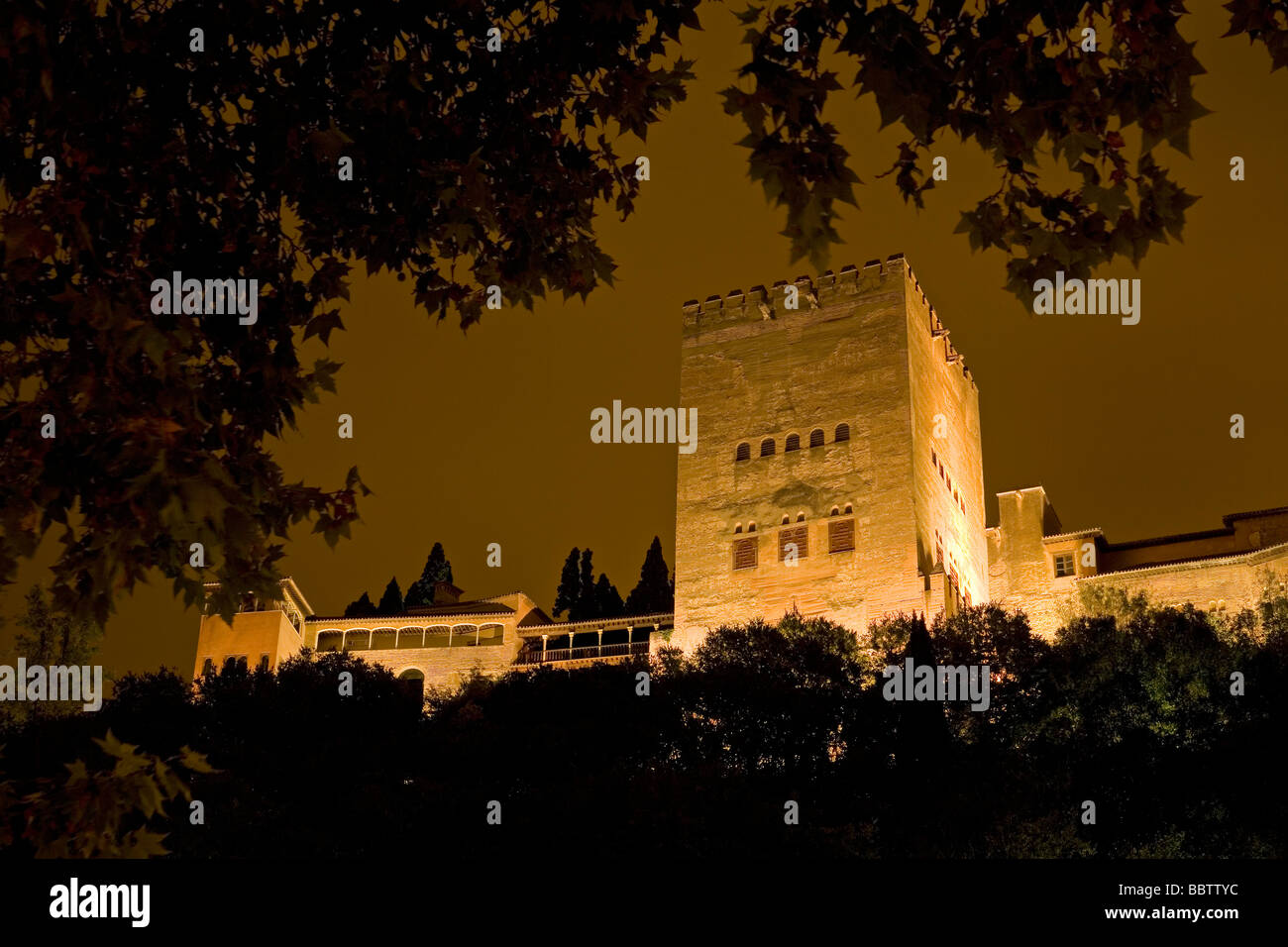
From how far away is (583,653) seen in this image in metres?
49.9

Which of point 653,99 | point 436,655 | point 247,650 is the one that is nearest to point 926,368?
point 436,655

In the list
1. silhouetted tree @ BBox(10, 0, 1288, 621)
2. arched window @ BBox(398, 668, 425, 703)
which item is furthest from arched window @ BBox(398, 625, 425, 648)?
silhouetted tree @ BBox(10, 0, 1288, 621)

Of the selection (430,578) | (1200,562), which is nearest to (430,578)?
(430,578)

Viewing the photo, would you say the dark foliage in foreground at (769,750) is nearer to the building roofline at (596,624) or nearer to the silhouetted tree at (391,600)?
the building roofline at (596,624)

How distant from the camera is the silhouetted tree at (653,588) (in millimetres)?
64562

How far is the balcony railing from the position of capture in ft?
163

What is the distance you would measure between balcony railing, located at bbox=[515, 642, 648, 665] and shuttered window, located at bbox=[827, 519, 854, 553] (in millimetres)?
7416

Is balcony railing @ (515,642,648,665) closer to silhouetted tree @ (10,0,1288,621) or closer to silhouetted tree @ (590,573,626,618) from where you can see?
silhouetted tree @ (590,573,626,618)

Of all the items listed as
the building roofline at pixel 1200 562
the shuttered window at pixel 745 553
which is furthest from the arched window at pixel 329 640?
the building roofline at pixel 1200 562

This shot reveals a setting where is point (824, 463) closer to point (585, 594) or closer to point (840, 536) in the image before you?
point (840, 536)

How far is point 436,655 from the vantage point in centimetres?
5109

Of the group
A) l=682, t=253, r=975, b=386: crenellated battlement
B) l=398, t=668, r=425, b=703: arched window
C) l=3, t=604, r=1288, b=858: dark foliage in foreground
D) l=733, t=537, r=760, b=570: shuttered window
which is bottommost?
l=3, t=604, r=1288, b=858: dark foliage in foreground

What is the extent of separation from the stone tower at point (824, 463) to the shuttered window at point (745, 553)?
4cm
